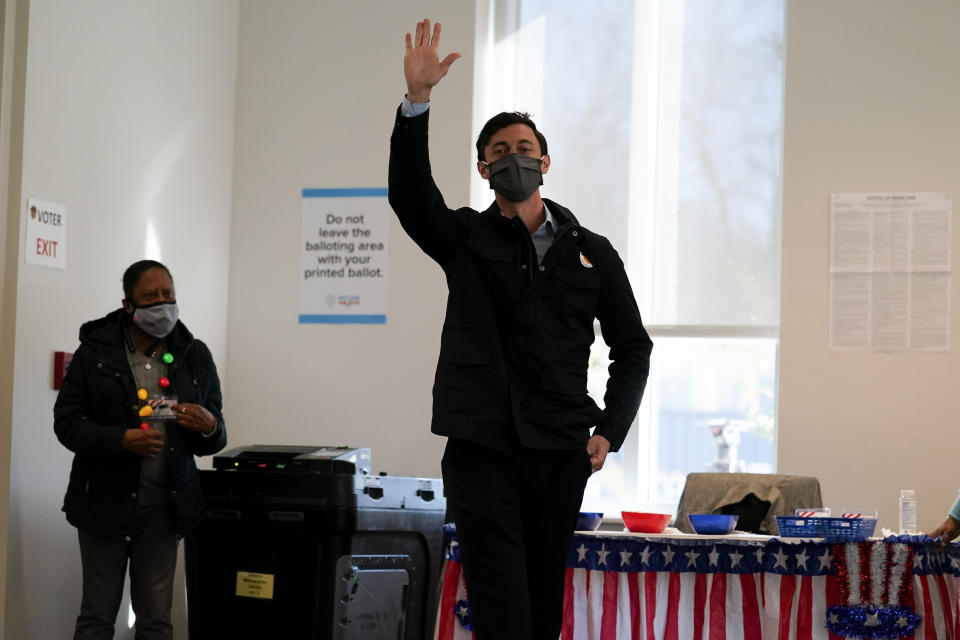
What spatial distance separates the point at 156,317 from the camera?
3.80 m

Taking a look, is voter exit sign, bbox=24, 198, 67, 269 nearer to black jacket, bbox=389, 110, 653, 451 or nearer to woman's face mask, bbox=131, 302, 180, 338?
woman's face mask, bbox=131, 302, 180, 338

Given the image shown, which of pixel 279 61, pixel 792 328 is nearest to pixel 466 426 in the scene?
pixel 792 328

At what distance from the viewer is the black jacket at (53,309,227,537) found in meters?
3.69

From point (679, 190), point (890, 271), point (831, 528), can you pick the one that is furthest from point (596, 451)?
point (679, 190)

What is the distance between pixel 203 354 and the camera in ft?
13.3

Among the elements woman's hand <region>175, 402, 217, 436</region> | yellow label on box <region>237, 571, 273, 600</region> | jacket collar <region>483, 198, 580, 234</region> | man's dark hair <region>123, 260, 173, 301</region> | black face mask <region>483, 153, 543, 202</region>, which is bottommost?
yellow label on box <region>237, 571, 273, 600</region>

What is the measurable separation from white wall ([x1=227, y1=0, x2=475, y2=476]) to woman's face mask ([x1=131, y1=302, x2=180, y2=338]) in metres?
1.69

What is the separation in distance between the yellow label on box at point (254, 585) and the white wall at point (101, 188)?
704 millimetres

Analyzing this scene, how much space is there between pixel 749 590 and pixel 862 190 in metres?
2.42

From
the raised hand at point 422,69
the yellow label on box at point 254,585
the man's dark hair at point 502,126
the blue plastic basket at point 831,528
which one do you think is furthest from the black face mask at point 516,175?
the yellow label on box at point 254,585

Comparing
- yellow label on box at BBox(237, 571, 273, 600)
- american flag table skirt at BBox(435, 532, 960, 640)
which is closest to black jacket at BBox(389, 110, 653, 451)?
american flag table skirt at BBox(435, 532, 960, 640)

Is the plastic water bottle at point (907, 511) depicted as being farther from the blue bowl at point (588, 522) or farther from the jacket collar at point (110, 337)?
the jacket collar at point (110, 337)

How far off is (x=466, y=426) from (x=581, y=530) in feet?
4.29

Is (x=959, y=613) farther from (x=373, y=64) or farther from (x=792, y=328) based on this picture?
(x=373, y=64)
